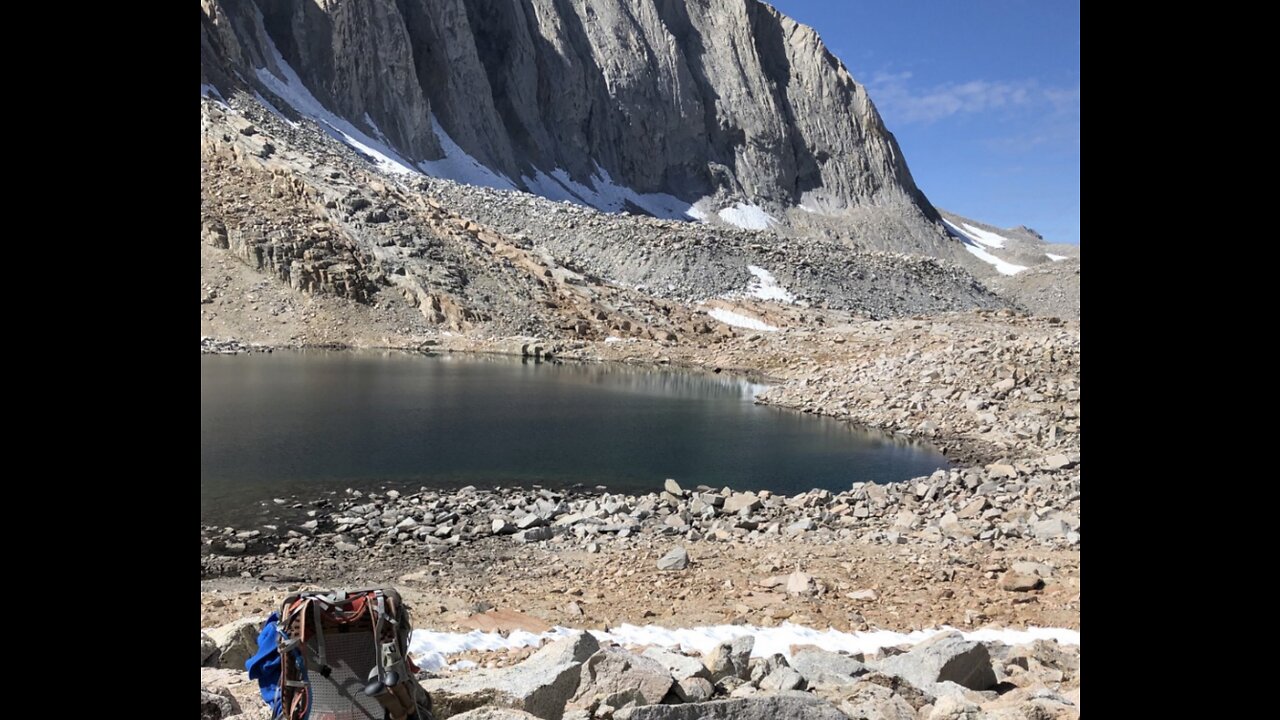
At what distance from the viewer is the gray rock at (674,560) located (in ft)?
32.9

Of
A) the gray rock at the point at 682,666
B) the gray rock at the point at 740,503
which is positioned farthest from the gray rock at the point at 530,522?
the gray rock at the point at 682,666

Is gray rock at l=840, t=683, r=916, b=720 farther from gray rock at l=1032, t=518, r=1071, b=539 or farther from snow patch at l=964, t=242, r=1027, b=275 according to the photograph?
snow patch at l=964, t=242, r=1027, b=275

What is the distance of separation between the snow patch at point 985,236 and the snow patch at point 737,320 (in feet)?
300

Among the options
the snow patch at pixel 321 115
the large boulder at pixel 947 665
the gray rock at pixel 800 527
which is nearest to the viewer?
the large boulder at pixel 947 665

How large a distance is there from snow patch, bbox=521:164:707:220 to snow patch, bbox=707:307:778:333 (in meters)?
40.7

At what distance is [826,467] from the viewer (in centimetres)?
1875

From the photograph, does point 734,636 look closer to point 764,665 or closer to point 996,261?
point 764,665

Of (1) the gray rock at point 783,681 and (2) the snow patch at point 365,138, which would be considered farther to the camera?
(2) the snow patch at point 365,138

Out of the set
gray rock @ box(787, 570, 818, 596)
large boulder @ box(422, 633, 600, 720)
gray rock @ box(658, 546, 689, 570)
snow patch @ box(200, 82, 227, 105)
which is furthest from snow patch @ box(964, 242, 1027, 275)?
large boulder @ box(422, 633, 600, 720)

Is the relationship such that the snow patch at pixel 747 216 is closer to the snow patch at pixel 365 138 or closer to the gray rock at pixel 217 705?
the snow patch at pixel 365 138

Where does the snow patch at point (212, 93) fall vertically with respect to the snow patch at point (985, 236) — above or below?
below
